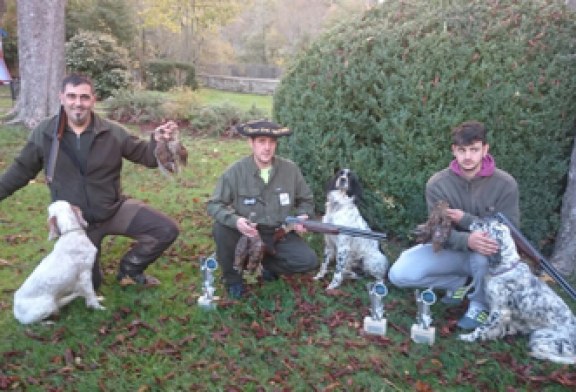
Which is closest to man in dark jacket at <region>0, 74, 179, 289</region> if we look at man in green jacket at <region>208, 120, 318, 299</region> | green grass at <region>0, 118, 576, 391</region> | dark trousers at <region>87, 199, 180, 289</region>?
dark trousers at <region>87, 199, 180, 289</region>

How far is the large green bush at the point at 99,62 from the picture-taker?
705 inches

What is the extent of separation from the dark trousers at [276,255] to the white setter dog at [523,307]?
60.9 inches

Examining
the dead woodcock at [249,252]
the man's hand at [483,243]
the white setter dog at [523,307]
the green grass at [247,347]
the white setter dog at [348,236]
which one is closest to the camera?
the green grass at [247,347]

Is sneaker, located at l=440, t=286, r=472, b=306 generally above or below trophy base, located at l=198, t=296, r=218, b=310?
above

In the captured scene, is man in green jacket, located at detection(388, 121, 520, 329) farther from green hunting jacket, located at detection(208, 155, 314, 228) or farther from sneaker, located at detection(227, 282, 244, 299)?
sneaker, located at detection(227, 282, 244, 299)

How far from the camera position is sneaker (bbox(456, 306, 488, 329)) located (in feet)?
13.4

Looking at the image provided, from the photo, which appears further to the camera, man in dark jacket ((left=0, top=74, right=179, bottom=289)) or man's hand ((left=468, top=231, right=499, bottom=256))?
man in dark jacket ((left=0, top=74, right=179, bottom=289))

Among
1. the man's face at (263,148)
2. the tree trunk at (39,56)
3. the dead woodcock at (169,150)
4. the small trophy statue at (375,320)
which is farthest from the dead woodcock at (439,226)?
the tree trunk at (39,56)

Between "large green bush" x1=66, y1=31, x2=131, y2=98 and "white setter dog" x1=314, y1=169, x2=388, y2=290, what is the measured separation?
48.4ft

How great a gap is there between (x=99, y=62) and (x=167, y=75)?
6950 mm

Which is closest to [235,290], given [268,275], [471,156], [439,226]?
[268,275]

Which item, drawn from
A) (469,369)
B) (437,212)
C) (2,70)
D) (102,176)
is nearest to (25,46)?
(2,70)

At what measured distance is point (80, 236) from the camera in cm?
409

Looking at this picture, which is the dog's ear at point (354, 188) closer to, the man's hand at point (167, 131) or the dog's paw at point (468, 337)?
the dog's paw at point (468, 337)
